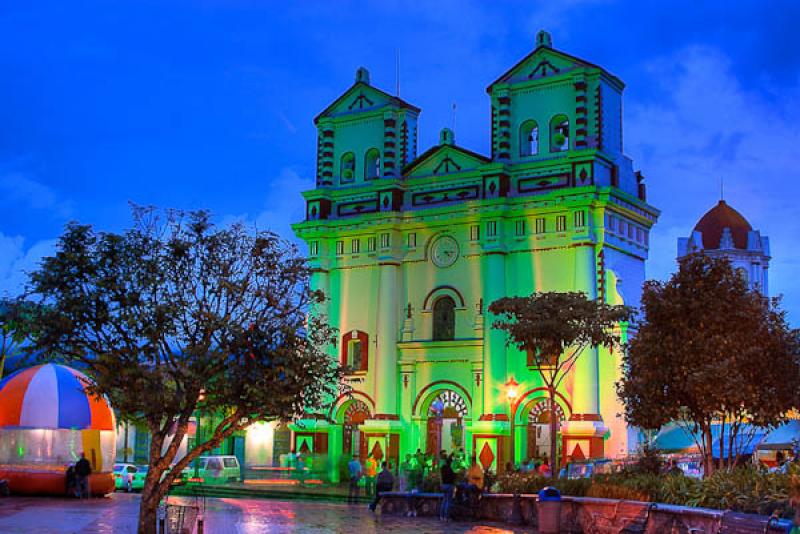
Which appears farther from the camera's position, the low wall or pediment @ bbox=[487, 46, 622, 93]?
pediment @ bbox=[487, 46, 622, 93]

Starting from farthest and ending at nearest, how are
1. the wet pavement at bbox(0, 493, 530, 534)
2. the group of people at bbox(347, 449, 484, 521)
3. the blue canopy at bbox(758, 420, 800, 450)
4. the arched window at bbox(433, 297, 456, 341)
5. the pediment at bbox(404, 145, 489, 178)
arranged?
the pediment at bbox(404, 145, 489, 178) < the arched window at bbox(433, 297, 456, 341) < the blue canopy at bbox(758, 420, 800, 450) < the group of people at bbox(347, 449, 484, 521) < the wet pavement at bbox(0, 493, 530, 534)

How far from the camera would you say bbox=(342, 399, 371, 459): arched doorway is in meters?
49.6

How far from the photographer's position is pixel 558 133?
4744 centimetres

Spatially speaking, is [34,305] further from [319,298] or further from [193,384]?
[319,298]

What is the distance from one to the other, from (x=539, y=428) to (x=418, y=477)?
9.01 meters

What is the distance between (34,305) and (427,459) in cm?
2556

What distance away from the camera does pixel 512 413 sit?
45000mm

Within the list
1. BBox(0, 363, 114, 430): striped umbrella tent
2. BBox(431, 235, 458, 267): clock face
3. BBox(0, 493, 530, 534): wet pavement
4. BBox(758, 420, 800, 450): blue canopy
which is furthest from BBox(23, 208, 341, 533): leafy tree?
BBox(431, 235, 458, 267): clock face

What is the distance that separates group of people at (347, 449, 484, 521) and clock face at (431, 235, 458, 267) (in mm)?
8234

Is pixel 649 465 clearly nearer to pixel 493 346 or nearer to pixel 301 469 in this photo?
pixel 493 346

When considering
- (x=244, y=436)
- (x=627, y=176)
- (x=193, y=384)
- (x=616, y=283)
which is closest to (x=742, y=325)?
(x=193, y=384)

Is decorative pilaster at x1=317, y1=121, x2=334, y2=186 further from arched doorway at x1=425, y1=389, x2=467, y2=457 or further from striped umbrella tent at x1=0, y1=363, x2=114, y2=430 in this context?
striped umbrella tent at x1=0, y1=363, x2=114, y2=430

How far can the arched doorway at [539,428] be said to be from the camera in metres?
44.7

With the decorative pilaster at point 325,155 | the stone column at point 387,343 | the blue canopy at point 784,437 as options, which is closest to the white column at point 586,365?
the blue canopy at point 784,437
